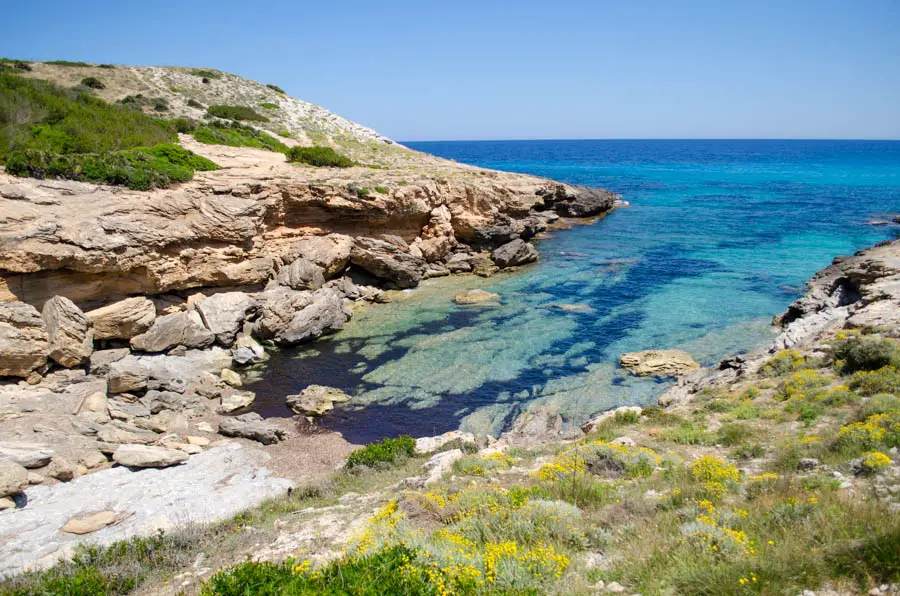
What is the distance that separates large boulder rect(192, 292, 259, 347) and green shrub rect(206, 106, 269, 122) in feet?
91.0

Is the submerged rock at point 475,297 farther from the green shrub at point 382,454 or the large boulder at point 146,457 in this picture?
the large boulder at point 146,457

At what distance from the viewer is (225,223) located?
2395 cm

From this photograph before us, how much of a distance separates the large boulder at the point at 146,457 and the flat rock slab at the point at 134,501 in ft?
0.67

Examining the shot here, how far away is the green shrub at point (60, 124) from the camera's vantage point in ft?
79.0

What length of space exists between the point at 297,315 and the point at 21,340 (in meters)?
9.72

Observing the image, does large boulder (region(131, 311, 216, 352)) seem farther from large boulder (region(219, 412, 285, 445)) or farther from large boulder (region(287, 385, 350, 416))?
large boulder (region(219, 412, 285, 445))

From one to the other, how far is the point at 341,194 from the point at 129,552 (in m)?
23.0

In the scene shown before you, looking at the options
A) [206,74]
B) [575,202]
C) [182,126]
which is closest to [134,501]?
[182,126]

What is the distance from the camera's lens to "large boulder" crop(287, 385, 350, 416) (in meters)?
17.7

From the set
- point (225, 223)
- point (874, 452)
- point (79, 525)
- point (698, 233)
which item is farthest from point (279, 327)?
point (698, 233)

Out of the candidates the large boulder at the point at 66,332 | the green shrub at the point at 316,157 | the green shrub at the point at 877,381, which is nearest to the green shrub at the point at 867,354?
the green shrub at the point at 877,381

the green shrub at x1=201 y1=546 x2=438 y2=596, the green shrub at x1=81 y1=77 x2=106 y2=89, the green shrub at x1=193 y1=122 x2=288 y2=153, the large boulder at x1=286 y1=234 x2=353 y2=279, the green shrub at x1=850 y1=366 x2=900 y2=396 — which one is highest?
the green shrub at x1=81 y1=77 x2=106 y2=89

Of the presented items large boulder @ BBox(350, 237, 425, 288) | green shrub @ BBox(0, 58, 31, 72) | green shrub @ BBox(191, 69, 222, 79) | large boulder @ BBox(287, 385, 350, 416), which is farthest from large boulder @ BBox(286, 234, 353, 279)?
green shrub @ BBox(191, 69, 222, 79)

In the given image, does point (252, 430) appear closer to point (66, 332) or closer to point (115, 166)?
point (66, 332)
